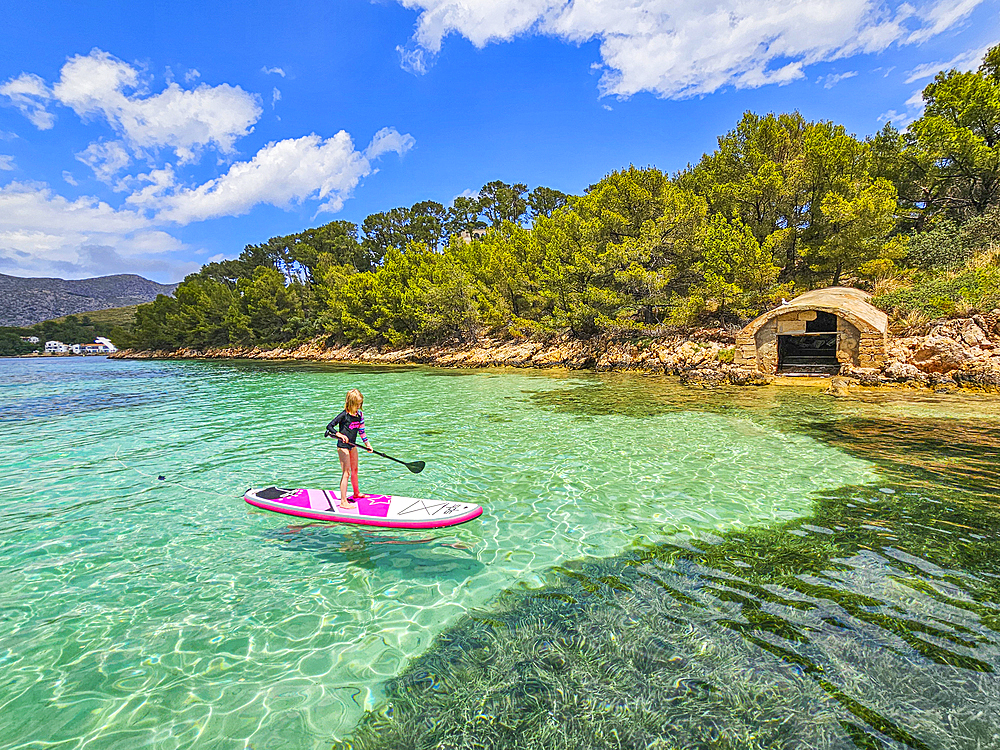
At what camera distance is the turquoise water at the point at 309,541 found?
383 centimetres

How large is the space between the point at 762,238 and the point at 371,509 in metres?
32.4

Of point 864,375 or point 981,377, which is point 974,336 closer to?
point 981,377

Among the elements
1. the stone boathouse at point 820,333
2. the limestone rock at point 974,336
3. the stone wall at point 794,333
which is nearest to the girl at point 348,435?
the stone boathouse at point 820,333

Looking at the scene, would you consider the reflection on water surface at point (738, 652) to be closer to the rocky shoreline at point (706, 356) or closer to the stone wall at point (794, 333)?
the rocky shoreline at point (706, 356)

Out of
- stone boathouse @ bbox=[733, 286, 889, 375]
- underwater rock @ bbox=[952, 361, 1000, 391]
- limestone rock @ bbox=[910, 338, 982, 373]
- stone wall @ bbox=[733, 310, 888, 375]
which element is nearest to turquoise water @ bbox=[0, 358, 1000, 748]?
underwater rock @ bbox=[952, 361, 1000, 391]

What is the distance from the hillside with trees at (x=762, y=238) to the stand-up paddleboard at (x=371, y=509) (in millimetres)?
25681

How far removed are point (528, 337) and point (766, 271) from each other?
21828 millimetres

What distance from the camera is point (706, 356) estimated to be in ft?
84.5

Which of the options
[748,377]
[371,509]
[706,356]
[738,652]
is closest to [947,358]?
[748,377]

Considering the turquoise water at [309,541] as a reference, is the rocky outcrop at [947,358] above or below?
above

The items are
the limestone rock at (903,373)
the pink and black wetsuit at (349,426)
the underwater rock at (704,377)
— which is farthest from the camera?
the underwater rock at (704,377)

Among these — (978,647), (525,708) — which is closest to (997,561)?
(978,647)

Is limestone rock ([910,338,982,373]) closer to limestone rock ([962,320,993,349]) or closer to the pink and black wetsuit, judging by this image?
limestone rock ([962,320,993,349])

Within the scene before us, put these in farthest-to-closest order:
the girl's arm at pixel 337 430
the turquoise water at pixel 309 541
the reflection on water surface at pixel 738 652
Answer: the girl's arm at pixel 337 430 < the turquoise water at pixel 309 541 < the reflection on water surface at pixel 738 652
